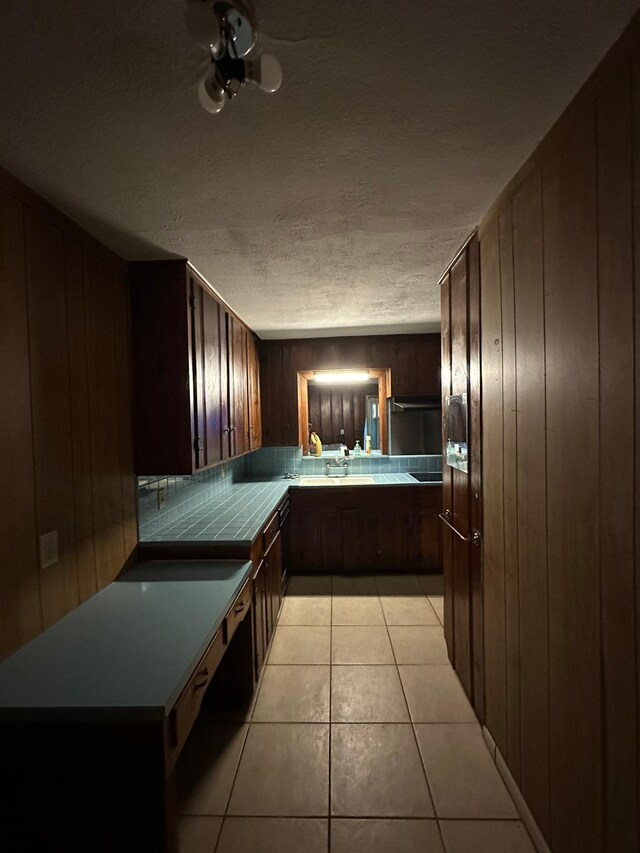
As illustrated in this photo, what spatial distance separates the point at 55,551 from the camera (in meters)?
1.35

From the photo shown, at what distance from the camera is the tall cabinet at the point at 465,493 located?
1.66 metres

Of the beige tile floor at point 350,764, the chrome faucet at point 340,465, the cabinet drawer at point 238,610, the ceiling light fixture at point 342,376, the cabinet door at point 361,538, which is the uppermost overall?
the ceiling light fixture at point 342,376

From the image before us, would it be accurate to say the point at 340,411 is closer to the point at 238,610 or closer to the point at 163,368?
the point at 163,368

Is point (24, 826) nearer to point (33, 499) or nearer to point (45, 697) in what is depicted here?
point (45, 697)

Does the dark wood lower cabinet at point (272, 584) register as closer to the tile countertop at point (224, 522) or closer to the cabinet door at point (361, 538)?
the tile countertop at point (224, 522)

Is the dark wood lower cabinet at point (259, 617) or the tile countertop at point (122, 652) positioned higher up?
the tile countertop at point (122, 652)

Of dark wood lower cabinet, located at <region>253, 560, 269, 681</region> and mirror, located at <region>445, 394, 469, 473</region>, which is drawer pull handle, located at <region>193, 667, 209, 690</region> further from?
mirror, located at <region>445, 394, 469, 473</region>

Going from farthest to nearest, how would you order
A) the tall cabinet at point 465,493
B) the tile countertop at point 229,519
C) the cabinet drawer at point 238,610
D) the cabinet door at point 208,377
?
the cabinet door at point 208,377
the tile countertop at point 229,519
the tall cabinet at point 465,493
the cabinet drawer at point 238,610

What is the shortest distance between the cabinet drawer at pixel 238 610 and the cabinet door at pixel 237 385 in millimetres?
1096

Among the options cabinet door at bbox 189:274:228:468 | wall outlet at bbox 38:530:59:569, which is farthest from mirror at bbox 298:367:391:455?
wall outlet at bbox 38:530:59:569

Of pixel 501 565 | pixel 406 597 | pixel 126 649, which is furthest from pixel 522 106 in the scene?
pixel 406 597

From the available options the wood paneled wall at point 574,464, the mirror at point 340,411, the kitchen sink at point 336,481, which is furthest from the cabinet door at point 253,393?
the wood paneled wall at point 574,464

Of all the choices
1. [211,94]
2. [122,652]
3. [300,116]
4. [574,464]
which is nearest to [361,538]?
[122,652]

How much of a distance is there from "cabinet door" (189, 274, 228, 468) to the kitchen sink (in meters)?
1.23
